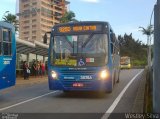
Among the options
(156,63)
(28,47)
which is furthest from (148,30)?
(156,63)

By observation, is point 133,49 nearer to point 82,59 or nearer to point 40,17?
point 40,17

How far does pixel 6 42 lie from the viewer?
15156 millimetres

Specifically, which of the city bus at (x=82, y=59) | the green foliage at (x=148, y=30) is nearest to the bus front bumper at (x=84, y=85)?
the city bus at (x=82, y=59)

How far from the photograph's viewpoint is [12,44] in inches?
619

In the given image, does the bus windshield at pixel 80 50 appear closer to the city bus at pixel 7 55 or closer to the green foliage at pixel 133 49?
the city bus at pixel 7 55

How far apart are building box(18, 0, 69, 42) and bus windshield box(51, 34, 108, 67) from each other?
364ft

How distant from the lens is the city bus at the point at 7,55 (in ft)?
48.3

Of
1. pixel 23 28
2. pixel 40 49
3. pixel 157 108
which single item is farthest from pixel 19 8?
pixel 157 108

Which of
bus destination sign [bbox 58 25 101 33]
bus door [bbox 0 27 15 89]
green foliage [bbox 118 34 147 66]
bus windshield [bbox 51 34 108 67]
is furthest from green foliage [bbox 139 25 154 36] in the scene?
bus door [bbox 0 27 15 89]

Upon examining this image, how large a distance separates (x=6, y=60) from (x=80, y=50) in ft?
10.0

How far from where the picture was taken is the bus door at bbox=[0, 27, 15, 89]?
1472 centimetres

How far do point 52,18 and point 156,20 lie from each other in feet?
404

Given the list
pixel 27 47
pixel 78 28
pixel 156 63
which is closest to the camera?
pixel 156 63

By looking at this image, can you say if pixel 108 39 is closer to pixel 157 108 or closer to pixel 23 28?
pixel 157 108
